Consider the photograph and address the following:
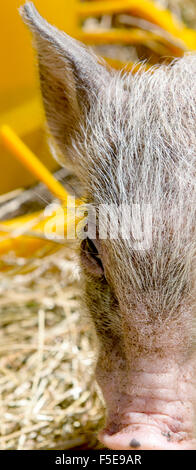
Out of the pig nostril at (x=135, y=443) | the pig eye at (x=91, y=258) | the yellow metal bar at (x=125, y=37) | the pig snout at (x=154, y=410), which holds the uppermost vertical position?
the yellow metal bar at (x=125, y=37)

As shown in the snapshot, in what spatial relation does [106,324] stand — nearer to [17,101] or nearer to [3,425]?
[3,425]

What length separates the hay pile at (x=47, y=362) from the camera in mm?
2676

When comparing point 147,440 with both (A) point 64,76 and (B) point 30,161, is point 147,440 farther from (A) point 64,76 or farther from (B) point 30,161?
(B) point 30,161

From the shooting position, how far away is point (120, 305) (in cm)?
212

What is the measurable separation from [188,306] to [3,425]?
3.73ft

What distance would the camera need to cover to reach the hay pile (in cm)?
268

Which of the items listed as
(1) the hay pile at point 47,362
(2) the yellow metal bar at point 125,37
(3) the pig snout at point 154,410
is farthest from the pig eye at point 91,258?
(2) the yellow metal bar at point 125,37

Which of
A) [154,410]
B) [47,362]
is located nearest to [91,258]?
[154,410]

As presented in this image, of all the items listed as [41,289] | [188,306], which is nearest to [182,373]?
[188,306]

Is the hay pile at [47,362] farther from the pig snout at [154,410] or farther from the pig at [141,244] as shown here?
A: the pig snout at [154,410]

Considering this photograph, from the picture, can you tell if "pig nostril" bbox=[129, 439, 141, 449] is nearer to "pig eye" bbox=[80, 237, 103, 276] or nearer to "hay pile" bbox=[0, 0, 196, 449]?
"pig eye" bbox=[80, 237, 103, 276]

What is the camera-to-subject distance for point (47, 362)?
3.05m

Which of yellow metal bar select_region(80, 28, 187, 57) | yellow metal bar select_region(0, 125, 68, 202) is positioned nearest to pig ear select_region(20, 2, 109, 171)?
yellow metal bar select_region(0, 125, 68, 202)

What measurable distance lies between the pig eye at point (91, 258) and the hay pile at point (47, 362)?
0.20m
